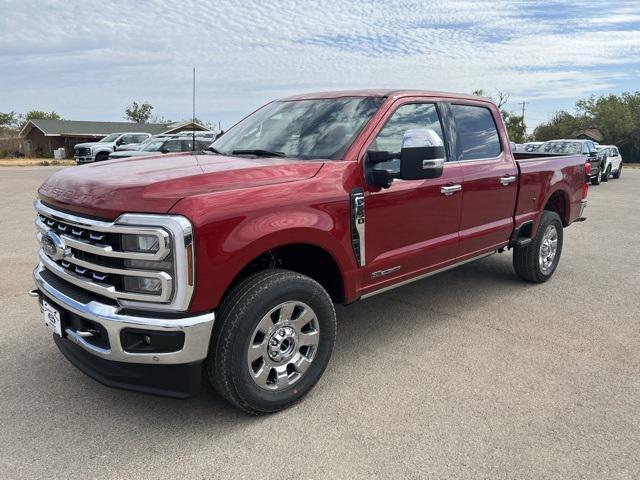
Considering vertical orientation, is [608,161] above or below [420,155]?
below

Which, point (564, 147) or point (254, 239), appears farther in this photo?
point (564, 147)

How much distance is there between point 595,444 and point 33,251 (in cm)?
701

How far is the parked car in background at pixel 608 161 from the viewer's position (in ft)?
73.6

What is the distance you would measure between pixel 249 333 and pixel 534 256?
3852 mm

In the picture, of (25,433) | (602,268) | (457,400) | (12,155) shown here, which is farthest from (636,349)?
(12,155)

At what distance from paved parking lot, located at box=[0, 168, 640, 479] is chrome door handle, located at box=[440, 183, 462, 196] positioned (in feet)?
3.88

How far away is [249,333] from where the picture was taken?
9.31 ft

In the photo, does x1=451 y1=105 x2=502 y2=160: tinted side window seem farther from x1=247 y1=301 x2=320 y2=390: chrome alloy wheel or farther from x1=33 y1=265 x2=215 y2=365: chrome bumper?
x1=33 y1=265 x2=215 y2=365: chrome bumper

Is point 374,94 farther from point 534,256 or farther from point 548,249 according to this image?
point 548,249

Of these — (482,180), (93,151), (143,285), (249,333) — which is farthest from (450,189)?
(93,151)

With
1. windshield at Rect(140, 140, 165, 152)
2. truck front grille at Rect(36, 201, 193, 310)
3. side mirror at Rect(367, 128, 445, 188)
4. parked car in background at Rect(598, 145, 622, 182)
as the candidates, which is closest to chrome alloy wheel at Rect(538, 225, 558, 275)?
side mirror at Rect(367, 128, 445, 188)

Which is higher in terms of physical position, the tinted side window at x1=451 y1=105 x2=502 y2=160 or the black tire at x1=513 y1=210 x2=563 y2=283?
the tinted side window at x1=451 y1=105 x2=502 y2=160

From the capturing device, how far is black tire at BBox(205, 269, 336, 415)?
2787 millimetres

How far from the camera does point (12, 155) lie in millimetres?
54844
